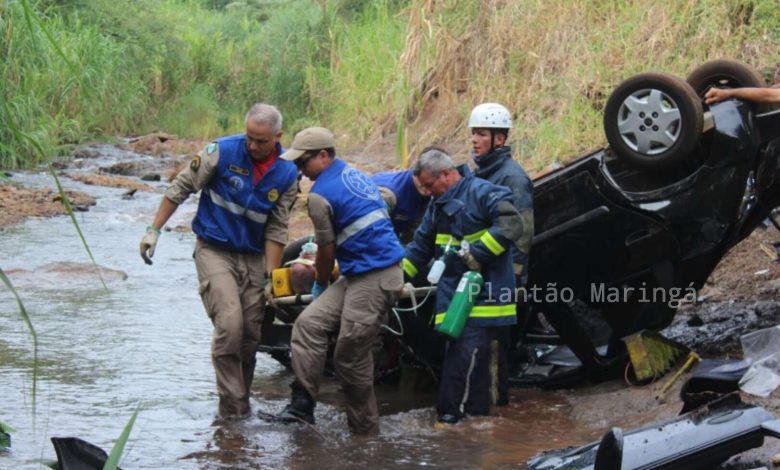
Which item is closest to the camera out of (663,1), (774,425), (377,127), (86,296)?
(774,425)

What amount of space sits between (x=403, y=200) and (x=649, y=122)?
1686mm

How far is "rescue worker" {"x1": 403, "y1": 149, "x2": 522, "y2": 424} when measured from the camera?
269 inches

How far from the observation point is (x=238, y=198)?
6.98m

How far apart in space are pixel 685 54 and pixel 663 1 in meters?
1.11

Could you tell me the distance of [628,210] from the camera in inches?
280

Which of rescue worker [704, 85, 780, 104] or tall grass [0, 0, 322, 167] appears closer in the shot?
rescue worker [704, 85, 780, 104]

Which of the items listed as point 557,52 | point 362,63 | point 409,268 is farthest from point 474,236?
point 362,63

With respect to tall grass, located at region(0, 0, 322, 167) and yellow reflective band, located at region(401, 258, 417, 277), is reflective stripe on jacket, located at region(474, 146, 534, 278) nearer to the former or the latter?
yellow reflective band, located at region(401, 258, 417, 277)

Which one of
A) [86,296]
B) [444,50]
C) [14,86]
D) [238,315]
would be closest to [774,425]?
[238,315]

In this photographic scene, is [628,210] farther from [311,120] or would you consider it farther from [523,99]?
[311,120]

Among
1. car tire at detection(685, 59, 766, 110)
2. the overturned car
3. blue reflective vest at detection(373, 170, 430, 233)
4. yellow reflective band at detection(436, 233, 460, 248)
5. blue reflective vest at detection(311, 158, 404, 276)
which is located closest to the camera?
blue reflective vest at detection(311, 158, 404, 276)

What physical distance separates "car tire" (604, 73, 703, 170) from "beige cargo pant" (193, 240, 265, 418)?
230 centimetres

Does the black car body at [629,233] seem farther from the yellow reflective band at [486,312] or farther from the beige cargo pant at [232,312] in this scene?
the beige cargo pant at [232,312]

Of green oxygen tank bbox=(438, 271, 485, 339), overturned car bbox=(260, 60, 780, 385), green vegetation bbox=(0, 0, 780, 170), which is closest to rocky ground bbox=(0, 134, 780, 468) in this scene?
overturned car bbox=(260, 60, 780, 385)
